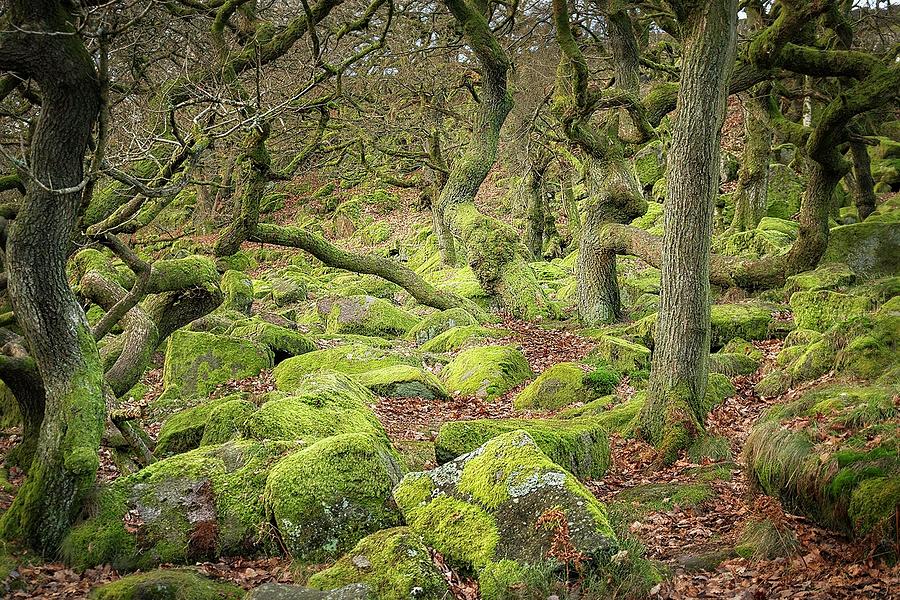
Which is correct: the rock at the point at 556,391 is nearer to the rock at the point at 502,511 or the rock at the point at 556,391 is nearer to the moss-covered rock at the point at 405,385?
the moss-covered rock at the point at 405,385

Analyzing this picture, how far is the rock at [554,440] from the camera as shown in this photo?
23.7 ft

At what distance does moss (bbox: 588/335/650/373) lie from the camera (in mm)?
11789

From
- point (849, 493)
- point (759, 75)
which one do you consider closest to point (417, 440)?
point (849, 493)

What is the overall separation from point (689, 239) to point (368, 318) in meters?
10.3

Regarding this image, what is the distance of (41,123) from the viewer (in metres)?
6.05

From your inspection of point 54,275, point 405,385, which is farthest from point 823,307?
point 54,275

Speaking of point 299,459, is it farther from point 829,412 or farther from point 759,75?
point 759,75

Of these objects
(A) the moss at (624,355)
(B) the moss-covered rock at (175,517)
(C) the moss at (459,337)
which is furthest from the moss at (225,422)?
(C) the moss at (459,337)

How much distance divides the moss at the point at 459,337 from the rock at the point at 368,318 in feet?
6.70

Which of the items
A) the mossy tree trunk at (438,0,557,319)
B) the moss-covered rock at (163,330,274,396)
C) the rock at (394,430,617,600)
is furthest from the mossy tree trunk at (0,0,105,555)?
the mossy tree trunk at (438,0,557,319)

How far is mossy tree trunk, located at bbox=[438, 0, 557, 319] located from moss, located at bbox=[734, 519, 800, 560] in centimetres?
1204

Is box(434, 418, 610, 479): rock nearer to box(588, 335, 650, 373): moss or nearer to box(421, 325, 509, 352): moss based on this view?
box(588, 335, 650, 373): moss

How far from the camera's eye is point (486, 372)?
39.0ft

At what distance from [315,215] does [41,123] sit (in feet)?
102
